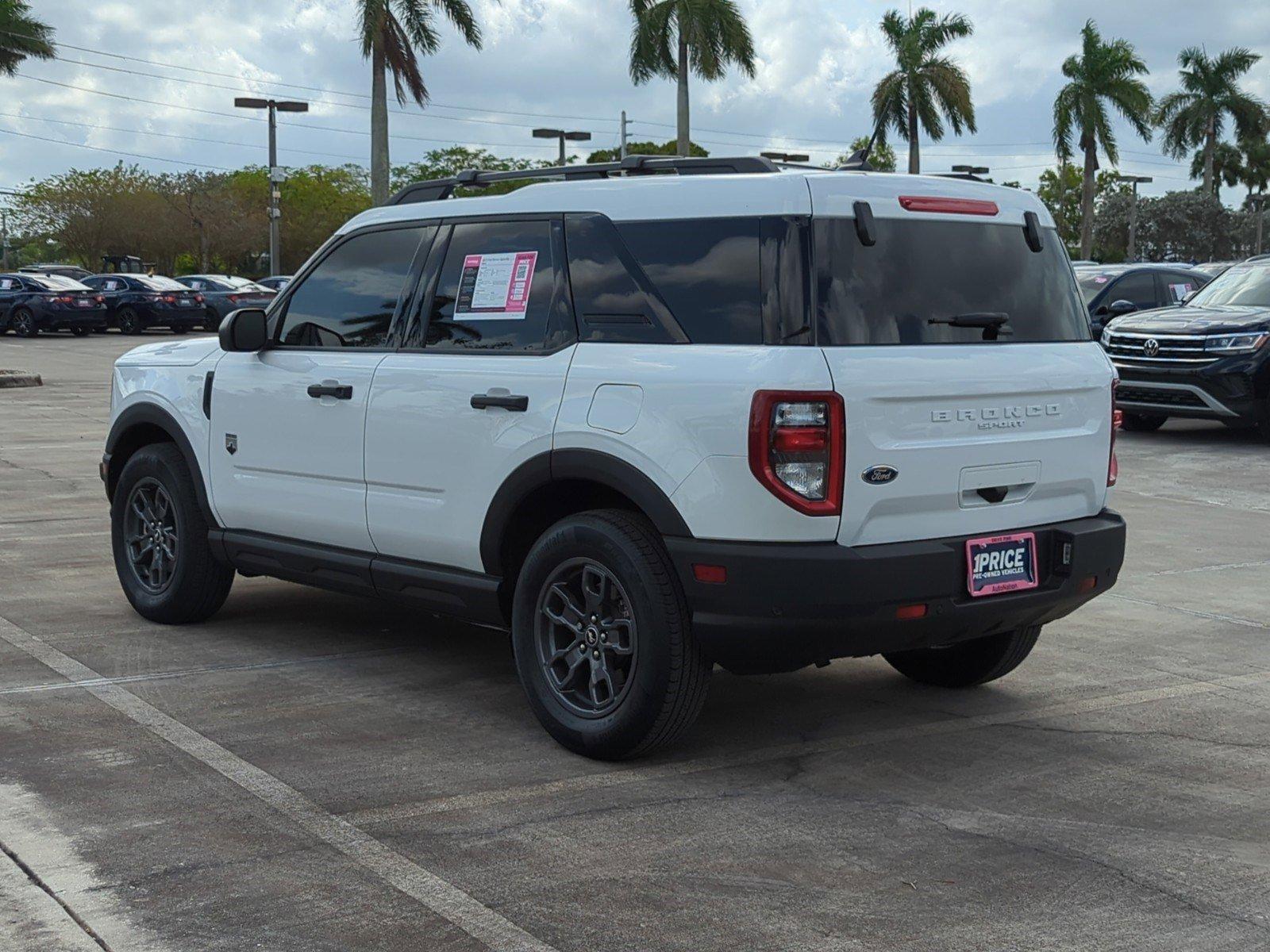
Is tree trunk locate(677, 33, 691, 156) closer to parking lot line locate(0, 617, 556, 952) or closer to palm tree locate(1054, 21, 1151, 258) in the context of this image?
palm tree locate(1054, 21, 1151, 258)

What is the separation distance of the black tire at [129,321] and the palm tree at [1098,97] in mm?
35347

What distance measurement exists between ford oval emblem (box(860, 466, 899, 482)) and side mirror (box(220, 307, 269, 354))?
2944mm

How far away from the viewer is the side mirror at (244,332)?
6.62m

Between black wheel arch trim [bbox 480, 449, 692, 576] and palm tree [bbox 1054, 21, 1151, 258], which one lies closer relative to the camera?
black wheel arch trim [bbox 480, 449, 692, 576]

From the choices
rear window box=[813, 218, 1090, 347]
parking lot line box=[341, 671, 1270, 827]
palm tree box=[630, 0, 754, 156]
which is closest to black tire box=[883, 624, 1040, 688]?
parking lot line box=[341, 671, 1270, 827]

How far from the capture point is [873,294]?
5.04 m

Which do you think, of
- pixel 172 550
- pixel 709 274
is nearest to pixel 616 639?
pixel 709 274

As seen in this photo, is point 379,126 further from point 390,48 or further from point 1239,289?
point 1239,289

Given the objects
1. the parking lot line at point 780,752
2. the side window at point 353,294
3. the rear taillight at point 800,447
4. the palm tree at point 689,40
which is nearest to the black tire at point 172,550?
the side window at point 353,294

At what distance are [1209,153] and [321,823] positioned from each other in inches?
3227

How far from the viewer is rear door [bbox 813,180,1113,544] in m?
4.89

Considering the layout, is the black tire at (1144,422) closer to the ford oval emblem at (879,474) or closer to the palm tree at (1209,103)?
the ford oval emblem at (879,474)

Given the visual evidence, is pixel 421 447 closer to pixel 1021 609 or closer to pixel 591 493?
pixel 591 493

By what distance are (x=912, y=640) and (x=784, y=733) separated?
82 centimetres
